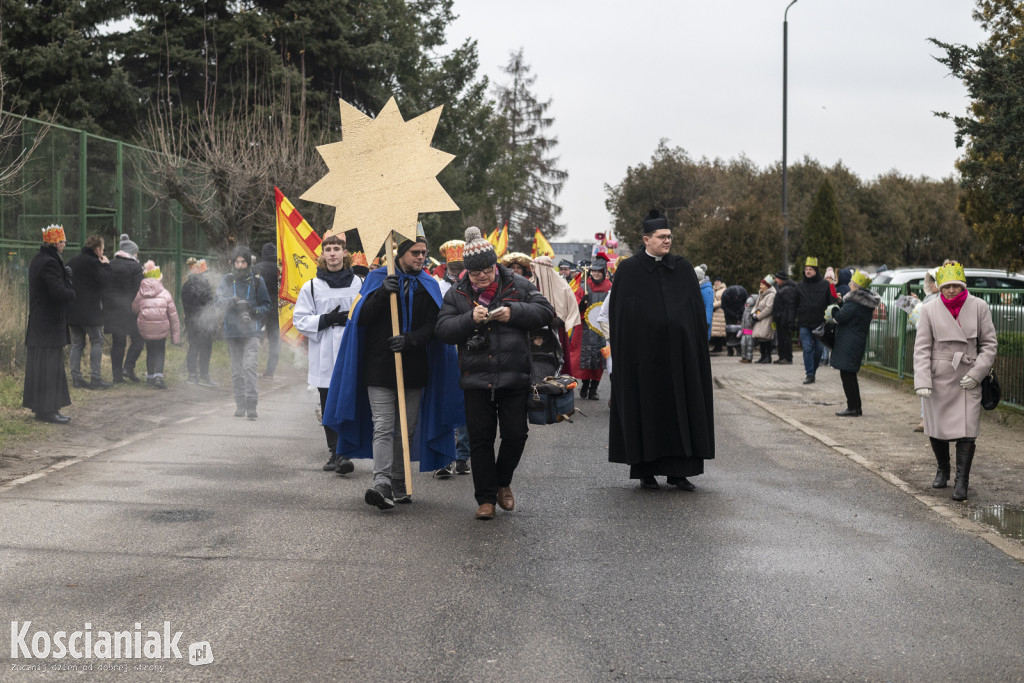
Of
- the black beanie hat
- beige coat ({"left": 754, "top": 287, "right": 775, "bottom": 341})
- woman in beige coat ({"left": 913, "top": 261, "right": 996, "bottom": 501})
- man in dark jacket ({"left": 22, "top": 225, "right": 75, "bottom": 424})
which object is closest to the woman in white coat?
the black beanie hat

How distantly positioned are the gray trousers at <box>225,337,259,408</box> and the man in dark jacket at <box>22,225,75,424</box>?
1815 mm

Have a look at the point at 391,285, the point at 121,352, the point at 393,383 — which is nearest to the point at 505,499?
the point at 393,383

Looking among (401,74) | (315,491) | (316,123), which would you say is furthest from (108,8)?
(315,491)

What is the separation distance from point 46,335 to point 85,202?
7259 mm

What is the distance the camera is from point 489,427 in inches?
306

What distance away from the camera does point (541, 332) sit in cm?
836

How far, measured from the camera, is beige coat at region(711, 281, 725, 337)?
27062mm

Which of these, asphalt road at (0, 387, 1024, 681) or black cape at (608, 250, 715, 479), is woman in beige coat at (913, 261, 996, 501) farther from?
black cape at (608, 250, 715, 479)

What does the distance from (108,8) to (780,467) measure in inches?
1064

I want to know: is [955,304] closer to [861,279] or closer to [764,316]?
[861,279]

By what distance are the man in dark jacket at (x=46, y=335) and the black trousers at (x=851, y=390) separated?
8.85 meters

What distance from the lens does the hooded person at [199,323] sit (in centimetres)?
1678

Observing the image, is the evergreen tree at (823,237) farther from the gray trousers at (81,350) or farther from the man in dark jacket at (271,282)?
the gray trousers at (81,350)

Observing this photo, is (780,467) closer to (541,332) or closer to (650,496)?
(650,496)
